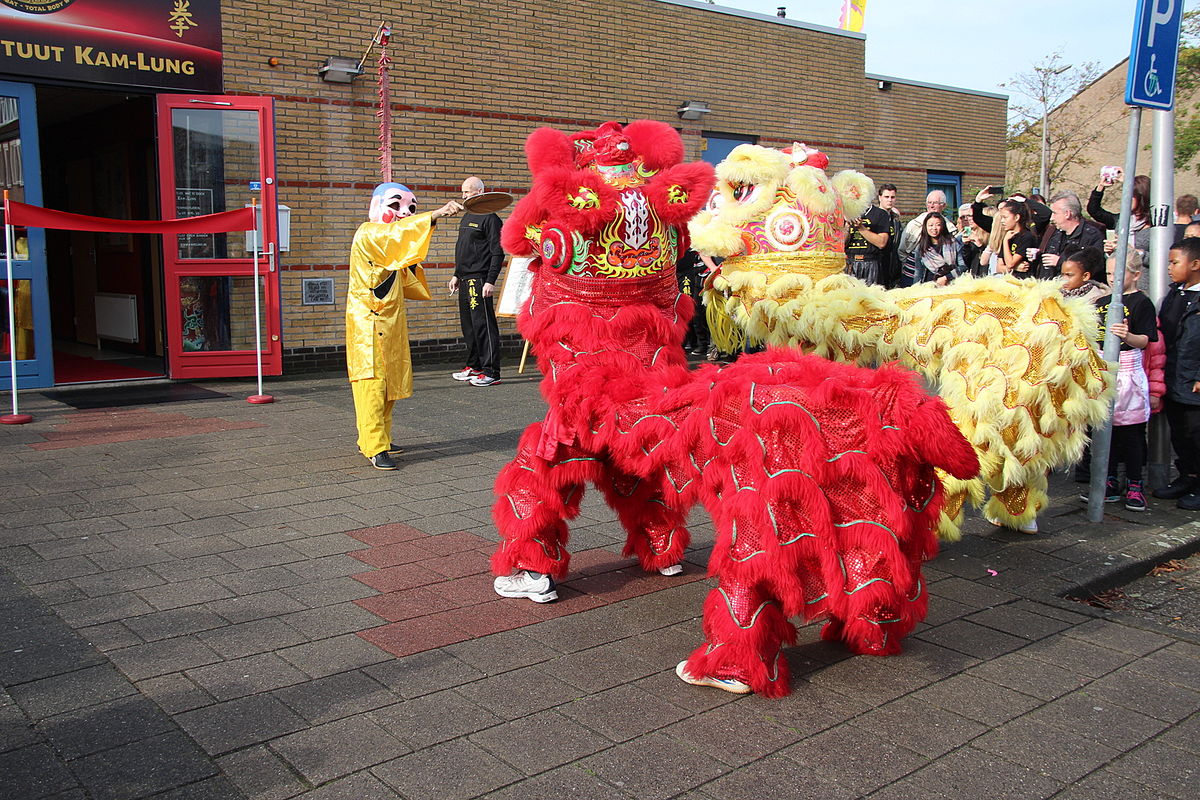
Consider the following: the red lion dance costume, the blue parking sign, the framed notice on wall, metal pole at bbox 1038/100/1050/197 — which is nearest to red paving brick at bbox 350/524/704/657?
the red lion dance costume

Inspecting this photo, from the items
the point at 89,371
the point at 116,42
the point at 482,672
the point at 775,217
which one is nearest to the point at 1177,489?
the point at 775,217

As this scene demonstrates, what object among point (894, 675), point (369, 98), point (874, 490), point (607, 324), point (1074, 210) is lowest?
point (894, 675)

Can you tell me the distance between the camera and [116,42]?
9.42 m

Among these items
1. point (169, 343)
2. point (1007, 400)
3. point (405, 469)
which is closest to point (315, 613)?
point (405, 469)

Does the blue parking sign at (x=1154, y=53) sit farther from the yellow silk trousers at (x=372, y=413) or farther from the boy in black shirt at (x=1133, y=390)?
the yellow silk trousers at (x=372, y=413)

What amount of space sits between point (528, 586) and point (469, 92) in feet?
29.2

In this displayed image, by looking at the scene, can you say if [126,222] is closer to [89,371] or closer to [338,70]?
[89,371]

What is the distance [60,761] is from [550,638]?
174 cm

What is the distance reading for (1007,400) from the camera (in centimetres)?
482

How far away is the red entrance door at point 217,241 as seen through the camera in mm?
9859

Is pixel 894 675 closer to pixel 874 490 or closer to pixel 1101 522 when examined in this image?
pixel 874 490

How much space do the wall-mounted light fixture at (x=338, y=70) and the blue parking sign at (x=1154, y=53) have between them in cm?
788

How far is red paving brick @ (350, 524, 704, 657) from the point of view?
Answer: 4.04 metres

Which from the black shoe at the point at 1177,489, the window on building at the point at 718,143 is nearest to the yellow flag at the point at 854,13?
the window on building at the point at 718,143
